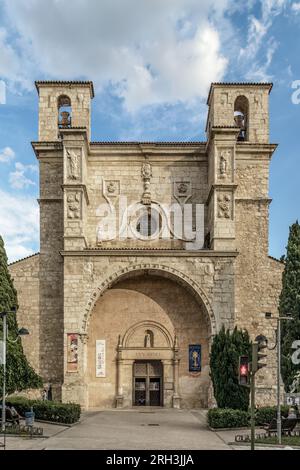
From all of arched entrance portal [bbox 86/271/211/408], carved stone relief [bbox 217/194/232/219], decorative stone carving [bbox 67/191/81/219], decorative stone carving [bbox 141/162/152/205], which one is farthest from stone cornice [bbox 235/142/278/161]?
decorative stone carving [bbox 67/191/81/219]

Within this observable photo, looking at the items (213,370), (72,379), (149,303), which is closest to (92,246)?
(149,303)

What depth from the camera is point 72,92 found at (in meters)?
30.1

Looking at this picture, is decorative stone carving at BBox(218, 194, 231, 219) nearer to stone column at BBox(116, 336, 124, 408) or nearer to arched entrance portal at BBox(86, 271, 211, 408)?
arched entrance portal at BBox(86, 271, 211, 408)

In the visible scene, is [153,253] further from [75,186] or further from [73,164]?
[73,164]

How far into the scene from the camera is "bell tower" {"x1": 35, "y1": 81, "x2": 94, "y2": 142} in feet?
98.1

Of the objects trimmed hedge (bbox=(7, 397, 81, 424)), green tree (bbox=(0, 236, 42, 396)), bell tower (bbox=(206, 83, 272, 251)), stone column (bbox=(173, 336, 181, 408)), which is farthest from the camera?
stone column (bbox=(173, 336, 181, 408))

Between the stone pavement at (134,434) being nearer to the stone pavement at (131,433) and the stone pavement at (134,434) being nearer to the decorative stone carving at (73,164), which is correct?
the stone pavement at (131,433)

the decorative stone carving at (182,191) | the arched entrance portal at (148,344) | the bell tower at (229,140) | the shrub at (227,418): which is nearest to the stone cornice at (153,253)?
the bell tower at (229,140)

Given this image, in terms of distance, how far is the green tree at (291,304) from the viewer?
2112 cm

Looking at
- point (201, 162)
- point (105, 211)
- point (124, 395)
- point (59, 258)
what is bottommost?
point (124, 395)

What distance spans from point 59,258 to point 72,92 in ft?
27.7

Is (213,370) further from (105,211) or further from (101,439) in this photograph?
(105,211)
